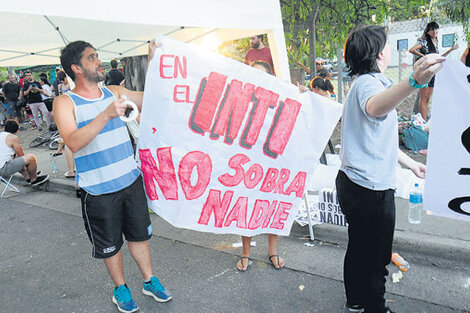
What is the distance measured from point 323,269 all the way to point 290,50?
Answer: 16.6ft

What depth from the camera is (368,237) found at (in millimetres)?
2201

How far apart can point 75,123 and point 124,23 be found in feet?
6.27

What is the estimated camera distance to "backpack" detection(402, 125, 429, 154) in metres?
5.53

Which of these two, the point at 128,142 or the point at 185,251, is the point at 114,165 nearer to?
the point at 128,142

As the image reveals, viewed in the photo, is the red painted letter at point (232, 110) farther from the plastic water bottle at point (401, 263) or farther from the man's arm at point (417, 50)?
the man's arm at point (417, 50)

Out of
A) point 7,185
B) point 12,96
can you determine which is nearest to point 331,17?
point 7,185

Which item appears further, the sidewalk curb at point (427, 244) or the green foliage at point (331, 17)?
the green foliage at point (331, 17)

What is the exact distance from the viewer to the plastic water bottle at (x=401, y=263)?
3029mm

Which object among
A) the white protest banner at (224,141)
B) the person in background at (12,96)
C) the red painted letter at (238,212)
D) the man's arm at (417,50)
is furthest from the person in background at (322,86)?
the person in background at (12,96)

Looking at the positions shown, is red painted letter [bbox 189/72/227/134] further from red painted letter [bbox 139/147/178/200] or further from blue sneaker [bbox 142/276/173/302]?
blue sneaker [bbox 142/276/173/302]

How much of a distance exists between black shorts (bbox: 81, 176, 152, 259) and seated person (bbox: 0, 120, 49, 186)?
4.40 metres

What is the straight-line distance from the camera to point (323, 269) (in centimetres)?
314

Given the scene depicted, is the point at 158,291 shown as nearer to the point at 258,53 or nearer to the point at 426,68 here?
the point at 426,68

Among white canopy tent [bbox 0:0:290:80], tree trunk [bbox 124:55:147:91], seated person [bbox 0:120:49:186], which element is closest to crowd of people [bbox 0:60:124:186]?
seated person [bbox 0:120:49:186]
